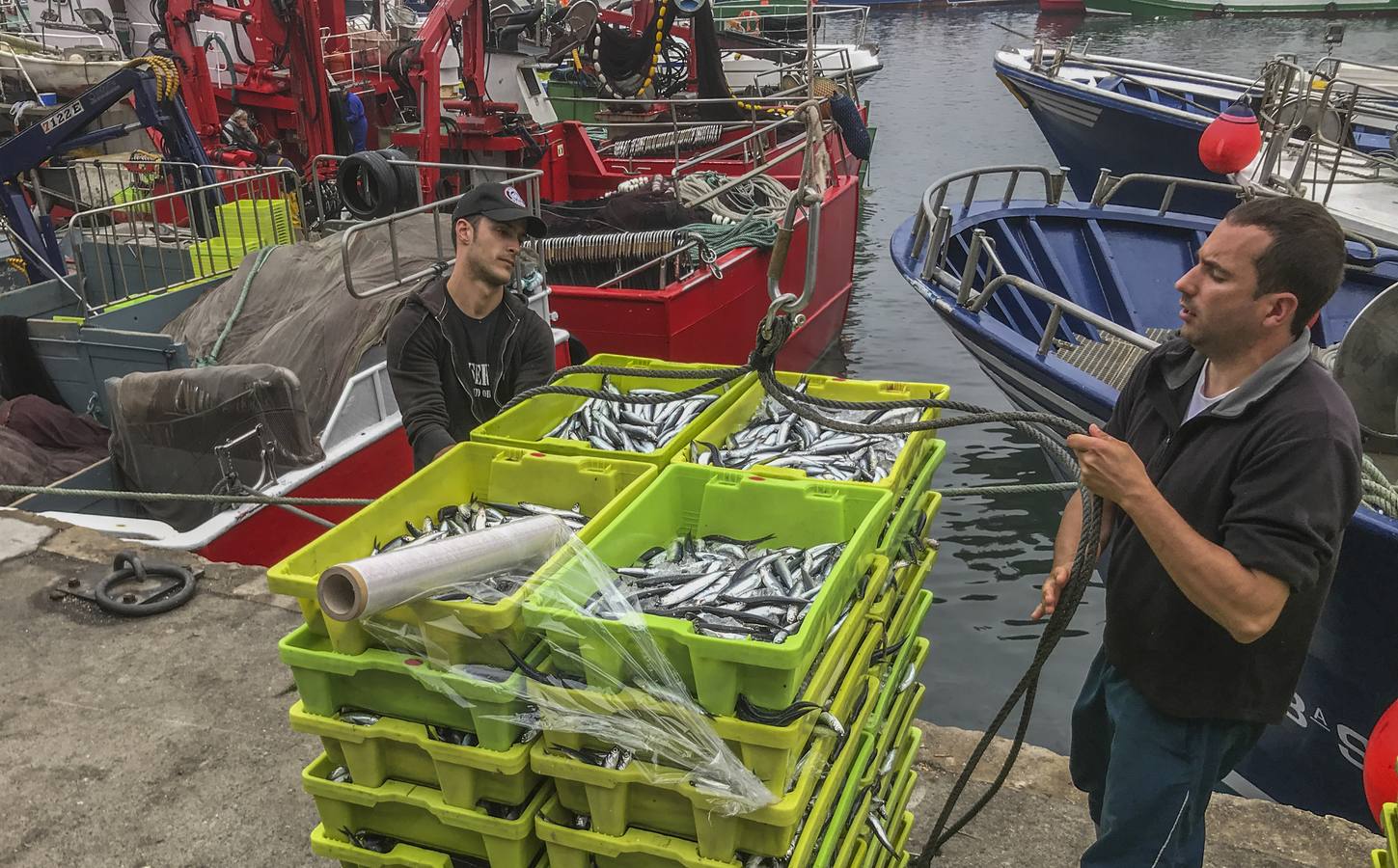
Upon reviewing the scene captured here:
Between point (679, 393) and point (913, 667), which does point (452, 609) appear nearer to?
point (679, 393)

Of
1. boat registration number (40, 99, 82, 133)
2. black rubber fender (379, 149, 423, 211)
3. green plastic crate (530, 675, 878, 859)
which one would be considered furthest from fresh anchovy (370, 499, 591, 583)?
boat registration number (40, 99, 82, 133)

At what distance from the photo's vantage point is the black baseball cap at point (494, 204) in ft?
13.0

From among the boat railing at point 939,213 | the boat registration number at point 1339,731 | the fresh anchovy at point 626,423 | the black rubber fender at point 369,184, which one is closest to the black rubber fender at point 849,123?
the boat railing at point 939,213

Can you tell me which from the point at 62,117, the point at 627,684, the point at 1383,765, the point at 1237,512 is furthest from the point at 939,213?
the point at 62,117

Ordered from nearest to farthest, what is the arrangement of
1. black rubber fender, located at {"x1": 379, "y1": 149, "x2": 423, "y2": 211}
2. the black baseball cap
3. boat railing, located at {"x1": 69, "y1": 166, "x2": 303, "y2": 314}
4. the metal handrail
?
the black baseball cap → the metal handrail → black rubber fender, located at {"x1": 379, "y1": 149, "x2": 423, "y2": 211} → boat railing, located at {"x1": 69, "y1": 166, "x2": 303, "y2": 314}

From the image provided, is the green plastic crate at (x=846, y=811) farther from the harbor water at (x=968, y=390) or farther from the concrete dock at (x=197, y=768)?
the harbor water at (x=968, y=390)

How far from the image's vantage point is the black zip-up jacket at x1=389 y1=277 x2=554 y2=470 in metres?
3.98

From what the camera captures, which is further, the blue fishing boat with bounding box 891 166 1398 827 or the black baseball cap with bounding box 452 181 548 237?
the blue fishing boat with bounding box 891 166 1398 827

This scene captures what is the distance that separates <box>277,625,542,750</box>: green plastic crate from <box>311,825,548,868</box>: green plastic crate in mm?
382

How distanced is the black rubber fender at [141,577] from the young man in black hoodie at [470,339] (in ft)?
5.29

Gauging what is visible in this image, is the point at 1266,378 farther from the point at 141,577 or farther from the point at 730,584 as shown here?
the point at 141,577

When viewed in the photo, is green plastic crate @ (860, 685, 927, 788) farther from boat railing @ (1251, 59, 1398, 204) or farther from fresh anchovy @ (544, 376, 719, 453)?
boat railing @ (1251, 59, 1398, 204)

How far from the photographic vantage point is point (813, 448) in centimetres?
337

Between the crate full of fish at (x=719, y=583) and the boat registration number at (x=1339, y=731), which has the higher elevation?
the crate full of fish at (x=719, y=583)
